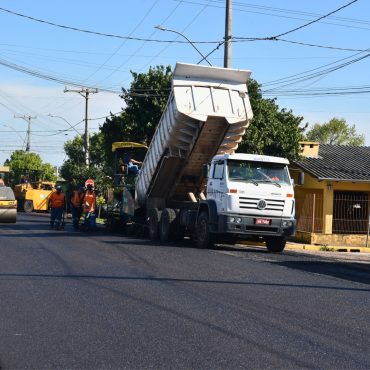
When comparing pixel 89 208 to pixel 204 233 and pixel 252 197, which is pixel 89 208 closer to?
pixel 204 233

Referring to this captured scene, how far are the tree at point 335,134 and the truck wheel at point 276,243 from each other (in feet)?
192

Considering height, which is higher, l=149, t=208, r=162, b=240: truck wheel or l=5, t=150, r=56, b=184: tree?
l=5, t=150, r=56, b=184: tree

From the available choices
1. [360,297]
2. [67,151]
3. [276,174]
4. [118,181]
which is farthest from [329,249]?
[67,151]

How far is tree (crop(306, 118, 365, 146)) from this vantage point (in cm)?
7869

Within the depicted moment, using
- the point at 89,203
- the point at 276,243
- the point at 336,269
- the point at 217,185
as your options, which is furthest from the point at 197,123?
the point at 89,203

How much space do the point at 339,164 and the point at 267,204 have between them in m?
14.8

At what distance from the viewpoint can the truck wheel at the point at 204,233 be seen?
20156mm

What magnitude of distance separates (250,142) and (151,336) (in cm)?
2258

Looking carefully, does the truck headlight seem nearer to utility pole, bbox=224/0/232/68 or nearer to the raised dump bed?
the raised dump bed

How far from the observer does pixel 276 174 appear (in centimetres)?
2017

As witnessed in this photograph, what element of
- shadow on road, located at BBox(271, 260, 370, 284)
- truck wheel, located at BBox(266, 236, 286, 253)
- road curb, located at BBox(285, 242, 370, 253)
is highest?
truck wheel, located at BBox(266, 236, 286, 253)

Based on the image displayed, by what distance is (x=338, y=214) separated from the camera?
30406 mm

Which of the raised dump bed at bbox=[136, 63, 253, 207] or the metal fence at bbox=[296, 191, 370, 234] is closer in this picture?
the raised dump bed at bbox=[136, 63, 253, 207]

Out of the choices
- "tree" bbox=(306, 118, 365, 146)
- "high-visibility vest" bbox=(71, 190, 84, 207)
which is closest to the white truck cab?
"high-visibility vest" bbox=(71, 190, 84, 207)
